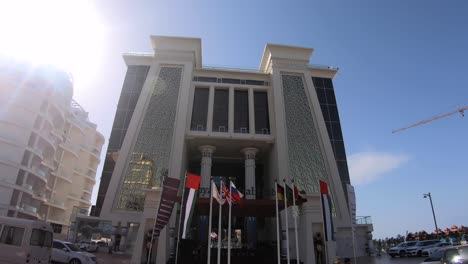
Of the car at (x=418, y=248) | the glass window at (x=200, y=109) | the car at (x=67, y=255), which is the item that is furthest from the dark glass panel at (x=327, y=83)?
the car at (x=67, y=255)

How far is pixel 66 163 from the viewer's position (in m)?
59.8

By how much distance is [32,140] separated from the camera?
133 feet

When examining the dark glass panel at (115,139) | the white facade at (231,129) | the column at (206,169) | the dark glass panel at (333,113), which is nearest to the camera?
the white facade at (231,129)

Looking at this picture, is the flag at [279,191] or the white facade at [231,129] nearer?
the flag at [279,191]

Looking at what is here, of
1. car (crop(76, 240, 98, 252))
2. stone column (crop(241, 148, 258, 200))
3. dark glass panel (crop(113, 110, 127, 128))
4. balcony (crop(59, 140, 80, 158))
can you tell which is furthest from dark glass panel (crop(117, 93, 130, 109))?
balcony (crop(59, 140, 80, 158))

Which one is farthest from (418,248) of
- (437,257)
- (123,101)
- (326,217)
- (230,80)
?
(123,101)

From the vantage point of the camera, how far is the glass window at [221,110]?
32.0 meters

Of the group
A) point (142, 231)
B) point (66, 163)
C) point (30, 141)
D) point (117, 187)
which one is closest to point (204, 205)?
point (142, 231)

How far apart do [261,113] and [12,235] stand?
25011 millimetres

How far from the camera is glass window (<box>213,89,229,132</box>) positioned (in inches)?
1259

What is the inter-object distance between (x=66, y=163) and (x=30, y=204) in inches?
769

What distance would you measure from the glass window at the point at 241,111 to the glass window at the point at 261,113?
3.35ft

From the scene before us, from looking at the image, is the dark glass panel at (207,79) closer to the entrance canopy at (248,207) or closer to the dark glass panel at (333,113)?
the dark glass panel at (333,113)

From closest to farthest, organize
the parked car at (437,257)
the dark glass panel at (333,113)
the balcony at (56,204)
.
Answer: the parked car at (437,257) < the dark glass panel at (333,113) < the balcony at (56,204)
